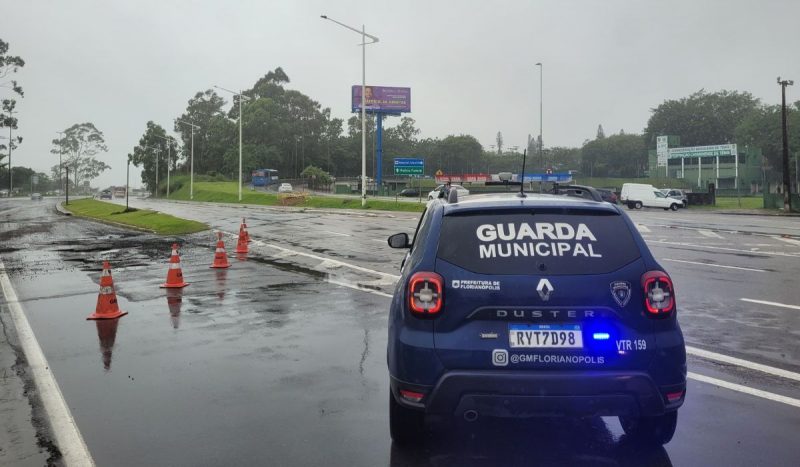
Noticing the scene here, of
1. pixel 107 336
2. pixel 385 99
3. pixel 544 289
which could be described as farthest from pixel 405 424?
pixel 385 99

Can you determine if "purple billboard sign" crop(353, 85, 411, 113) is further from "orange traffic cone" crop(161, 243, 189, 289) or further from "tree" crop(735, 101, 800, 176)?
"orange traffic cone" crop(161, 243, 189, 289)

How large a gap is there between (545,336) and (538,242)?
1.88 ft

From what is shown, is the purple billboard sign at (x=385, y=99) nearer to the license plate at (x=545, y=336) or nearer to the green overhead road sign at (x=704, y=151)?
the green overhead road sign at (x=704, y=151)

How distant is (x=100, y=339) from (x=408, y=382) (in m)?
5.00

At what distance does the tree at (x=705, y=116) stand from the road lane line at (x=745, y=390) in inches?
5068

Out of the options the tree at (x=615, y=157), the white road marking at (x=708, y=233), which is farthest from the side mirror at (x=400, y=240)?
the tree at (x=615, y=157)

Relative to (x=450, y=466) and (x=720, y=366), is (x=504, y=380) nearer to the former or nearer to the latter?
(x=450, y=466)

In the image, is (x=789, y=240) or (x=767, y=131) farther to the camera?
(x=767, y=131)

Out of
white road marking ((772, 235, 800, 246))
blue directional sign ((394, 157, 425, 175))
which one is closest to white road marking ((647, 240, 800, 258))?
white road marking ((772, 235, 800, 246))

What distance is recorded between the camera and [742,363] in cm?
586

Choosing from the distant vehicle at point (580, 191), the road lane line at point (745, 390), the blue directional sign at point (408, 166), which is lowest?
the road lane line at point (745, 390)

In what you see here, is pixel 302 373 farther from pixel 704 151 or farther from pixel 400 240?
pixel 704 151

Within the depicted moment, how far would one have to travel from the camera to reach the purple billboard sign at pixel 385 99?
94000 millimetres

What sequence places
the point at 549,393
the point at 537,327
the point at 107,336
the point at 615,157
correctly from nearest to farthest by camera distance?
the point at 549,393, the point at 537,327, the point at 107,336, the point at 615,157
